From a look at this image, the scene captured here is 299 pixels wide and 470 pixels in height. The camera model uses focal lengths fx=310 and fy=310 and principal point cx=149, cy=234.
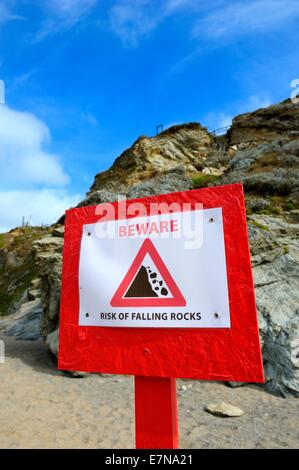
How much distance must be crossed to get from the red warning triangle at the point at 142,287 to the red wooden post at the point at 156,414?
0.46m

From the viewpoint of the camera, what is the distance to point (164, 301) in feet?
5.96

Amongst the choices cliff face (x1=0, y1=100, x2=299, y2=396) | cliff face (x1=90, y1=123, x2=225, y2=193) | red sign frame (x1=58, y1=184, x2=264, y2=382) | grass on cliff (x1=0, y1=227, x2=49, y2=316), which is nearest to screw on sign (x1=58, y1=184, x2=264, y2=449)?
red sign frame (x1=58, y1=184, x2=264, y2=382)

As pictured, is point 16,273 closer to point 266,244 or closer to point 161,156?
point 161,156

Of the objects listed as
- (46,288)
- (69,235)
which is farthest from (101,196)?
(69,235)

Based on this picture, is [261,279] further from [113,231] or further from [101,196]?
[101,196]

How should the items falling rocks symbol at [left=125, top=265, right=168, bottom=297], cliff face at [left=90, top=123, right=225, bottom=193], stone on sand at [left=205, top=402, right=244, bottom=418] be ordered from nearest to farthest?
1. falling rocks symbol at [left=125, top=265, right=168, bottom=297]
2. stone on sand at [left=205, top=402, right=244, bottom=418]
3. cliff face at [left=90, top=123, right=225, bottom=193]

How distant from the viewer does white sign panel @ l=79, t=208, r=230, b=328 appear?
175cm

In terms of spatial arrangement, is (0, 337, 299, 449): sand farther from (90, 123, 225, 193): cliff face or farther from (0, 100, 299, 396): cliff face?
(90, 123, 225, 193): cliff face

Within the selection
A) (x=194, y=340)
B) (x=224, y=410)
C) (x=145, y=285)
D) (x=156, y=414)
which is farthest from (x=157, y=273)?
(x=224, y=410)

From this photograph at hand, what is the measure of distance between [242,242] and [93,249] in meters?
0.97

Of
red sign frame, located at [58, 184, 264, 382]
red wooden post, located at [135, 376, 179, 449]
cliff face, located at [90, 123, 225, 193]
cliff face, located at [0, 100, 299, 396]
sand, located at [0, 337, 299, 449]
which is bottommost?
sand, located at [0, 337, 299, 449]

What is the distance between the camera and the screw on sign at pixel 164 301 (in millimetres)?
1683

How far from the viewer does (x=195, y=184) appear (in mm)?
19453

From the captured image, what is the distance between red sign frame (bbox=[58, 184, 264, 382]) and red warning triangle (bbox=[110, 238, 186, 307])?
0.51ft
